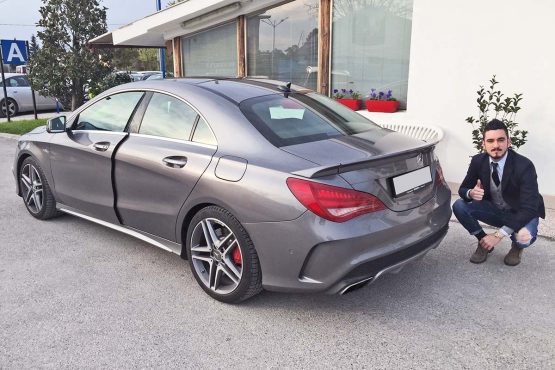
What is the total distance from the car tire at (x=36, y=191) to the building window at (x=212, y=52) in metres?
5.17

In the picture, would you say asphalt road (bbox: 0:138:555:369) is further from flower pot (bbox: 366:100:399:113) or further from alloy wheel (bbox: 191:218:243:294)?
flower pot (bbox: 366:100:399:113)

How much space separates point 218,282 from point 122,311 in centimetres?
66

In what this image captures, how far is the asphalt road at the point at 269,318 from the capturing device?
2723 mm

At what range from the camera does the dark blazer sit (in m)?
3.60

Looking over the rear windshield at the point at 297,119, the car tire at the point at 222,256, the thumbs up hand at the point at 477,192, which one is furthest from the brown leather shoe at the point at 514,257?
the car tire at the point at 222,256

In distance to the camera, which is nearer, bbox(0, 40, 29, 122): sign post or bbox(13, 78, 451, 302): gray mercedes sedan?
bbox(13, 78, 451, 302): gray mercedes sedan

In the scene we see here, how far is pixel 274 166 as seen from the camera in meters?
2.91

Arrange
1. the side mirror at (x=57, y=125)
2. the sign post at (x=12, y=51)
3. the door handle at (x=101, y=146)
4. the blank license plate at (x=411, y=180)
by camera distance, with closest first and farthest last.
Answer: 1. the blank license plate at (x=411, y=180)
2. the door handle at (x=101, y=146)
3. the side mirror at (x=57, y=125)
4. the sign post at (x=12, y=51)

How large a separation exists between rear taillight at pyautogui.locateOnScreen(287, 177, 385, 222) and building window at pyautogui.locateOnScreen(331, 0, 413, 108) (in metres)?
4.52

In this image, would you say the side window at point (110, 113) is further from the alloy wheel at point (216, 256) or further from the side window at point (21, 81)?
the side window at point (21, 81)

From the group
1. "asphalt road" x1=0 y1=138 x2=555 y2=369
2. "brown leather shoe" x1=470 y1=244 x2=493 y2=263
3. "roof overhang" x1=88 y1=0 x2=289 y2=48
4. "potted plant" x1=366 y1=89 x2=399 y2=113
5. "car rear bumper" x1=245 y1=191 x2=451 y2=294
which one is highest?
"roof overhang" x1=88 y1=0 x2=289 y2=48

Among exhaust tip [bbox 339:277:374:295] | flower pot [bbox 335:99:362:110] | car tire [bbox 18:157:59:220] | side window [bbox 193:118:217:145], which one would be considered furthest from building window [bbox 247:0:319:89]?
exhaust tip [bbox 339:277:374:295]

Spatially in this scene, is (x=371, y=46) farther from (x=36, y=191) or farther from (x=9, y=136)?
(x=9, y=136)

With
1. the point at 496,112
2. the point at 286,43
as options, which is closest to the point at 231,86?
the point at 496,112
